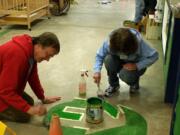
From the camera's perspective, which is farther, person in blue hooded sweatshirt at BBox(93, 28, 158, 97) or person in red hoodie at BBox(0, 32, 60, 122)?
person in blue hooded sweatshirt at BBox(93, 28, 158, 97)

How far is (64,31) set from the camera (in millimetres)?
5137

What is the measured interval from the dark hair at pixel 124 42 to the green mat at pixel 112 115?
54 centimetres

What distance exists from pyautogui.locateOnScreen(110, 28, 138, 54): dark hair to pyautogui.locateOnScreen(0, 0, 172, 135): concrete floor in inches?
23.0

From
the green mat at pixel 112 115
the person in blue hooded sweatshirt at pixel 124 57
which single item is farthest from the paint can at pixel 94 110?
the person in blue hooded sweatshirt at pixel 124 57

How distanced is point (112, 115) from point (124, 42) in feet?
2.07

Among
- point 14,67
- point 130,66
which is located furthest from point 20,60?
point 130,66

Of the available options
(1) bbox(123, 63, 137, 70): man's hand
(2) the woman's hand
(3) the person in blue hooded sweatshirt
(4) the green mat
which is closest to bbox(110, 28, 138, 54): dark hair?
(3) the person in blue hooded sweatshirt

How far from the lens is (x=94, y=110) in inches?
93.7

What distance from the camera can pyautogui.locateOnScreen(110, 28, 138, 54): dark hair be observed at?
2.42 metres

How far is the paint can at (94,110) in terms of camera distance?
2.37m

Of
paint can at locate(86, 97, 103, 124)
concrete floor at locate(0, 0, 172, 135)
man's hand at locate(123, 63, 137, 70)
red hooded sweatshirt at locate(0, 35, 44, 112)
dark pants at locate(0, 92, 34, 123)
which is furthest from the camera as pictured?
man's hand at locate(123, 63, 137, 70)

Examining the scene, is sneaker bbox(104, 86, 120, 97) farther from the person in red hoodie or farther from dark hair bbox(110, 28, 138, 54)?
the person in red hoodie

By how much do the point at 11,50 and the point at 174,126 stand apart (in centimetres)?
121

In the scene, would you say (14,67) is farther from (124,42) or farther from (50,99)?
(124,42)
